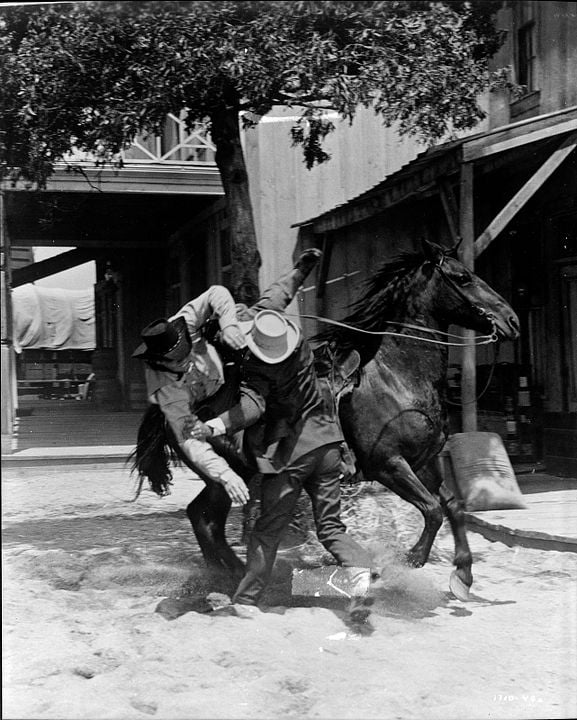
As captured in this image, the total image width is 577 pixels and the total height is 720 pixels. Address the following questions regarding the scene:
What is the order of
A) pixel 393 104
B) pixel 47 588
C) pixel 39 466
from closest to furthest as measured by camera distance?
pixel 47 588 < pixel 393 104 < pixel 39 466


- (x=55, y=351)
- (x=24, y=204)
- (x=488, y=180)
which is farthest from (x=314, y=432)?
(x=55, y=351)

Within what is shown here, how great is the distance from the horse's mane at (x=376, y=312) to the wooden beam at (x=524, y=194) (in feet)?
5.80

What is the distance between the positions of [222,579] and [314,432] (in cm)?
114

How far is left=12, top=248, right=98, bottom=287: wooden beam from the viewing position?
7636mm

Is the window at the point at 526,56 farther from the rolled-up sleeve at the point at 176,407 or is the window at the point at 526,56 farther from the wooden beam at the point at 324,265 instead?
the rolled-up sleeve at the point at 176,407

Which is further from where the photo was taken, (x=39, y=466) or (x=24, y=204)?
(x=39, y=466)

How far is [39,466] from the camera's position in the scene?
8.00 m

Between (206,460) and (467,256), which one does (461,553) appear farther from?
(467,256)

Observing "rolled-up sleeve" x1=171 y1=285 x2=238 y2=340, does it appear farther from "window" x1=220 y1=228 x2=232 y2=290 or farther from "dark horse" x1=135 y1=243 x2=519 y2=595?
"window" x1=220 y1=228 x2=232 y2=290

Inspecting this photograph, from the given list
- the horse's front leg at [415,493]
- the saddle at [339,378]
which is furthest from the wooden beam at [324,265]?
the horse's front leg at [415,493]

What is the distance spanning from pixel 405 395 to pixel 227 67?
223 centimetres

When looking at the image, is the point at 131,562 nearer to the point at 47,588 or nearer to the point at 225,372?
the point at 47,588

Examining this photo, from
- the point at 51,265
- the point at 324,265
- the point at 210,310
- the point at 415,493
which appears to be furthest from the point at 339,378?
the point at 51,265

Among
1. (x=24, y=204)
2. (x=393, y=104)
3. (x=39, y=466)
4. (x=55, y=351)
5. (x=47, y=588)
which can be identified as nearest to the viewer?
(x=47, y=588)
